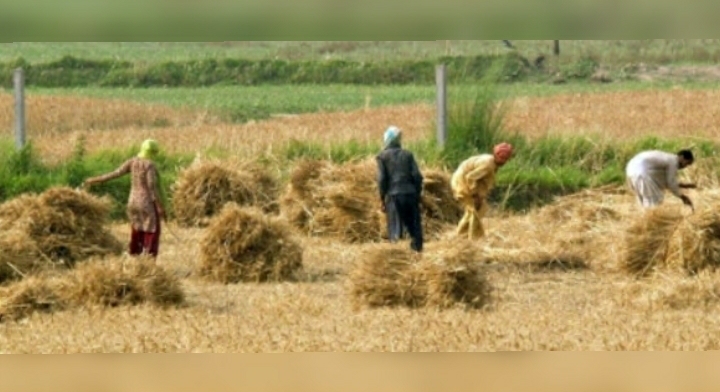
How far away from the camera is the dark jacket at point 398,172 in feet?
34.3

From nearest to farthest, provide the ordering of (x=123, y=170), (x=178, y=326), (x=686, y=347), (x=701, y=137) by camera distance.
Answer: (x=686, y=347) → (x=178, y=326) → (x=123, y=170) → (x=701, y=137)

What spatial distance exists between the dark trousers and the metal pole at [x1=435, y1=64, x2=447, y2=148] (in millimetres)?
3670

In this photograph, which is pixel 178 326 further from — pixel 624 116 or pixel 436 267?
pixel 624 116

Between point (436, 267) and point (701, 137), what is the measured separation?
304 inches

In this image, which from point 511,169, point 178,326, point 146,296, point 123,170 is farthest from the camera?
point 511,169

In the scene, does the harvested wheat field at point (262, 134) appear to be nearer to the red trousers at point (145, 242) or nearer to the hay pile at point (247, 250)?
the red trousers at point (145, 242)

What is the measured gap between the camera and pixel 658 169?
11.0 metres

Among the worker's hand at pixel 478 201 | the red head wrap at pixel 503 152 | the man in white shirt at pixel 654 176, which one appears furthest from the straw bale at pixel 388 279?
the man in white shirt at pixel 654 176

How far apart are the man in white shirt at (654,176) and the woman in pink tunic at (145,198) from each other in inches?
128

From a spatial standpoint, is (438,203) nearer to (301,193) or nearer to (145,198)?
(301,193)

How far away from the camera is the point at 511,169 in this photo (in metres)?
14.4

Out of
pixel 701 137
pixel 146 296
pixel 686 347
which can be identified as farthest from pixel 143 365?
pixel 701 137

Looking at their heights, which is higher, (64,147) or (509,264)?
(64,147)

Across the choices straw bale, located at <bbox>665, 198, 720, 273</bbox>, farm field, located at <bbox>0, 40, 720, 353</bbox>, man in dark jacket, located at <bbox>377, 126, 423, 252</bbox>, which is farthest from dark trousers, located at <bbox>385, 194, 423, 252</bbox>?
straw bale, located at <bbox>665, 198, 720, 273</bbox>
